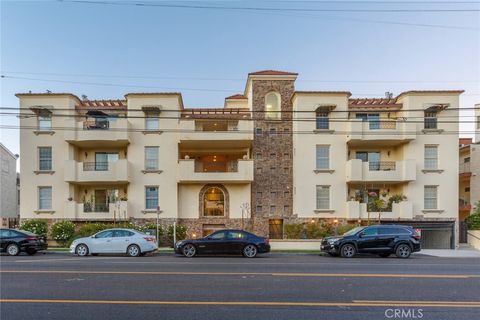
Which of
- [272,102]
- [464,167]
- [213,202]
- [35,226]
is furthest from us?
[464,167]

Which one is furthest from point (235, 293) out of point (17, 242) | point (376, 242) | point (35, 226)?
point (35, 226)

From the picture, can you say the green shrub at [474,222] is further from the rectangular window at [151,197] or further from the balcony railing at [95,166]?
the balcony railing at [95,166]

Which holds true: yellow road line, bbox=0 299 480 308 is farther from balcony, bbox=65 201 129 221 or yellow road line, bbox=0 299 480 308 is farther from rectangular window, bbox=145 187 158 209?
rectangular window, bbox=145 187 158 209

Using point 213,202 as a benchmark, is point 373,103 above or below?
above

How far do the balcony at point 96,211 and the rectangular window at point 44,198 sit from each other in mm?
1726

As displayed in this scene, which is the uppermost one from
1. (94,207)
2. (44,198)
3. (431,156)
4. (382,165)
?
(431,156)

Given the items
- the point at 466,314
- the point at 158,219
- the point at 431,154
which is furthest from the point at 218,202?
the point at 466,314

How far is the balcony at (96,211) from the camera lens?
24156mm

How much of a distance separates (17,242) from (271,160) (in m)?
16.2

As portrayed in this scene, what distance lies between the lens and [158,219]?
2453 cm

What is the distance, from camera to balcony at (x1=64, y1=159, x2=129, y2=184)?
24.2 meters

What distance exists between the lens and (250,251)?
53.5 ft

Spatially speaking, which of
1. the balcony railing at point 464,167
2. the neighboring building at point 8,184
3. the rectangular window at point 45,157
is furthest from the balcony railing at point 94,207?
the balcony railing at point 464,167

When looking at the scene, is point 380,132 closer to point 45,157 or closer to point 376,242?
point 376,242
